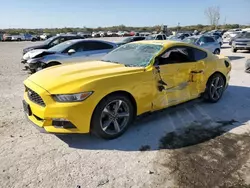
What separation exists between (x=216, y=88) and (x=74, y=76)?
367cm

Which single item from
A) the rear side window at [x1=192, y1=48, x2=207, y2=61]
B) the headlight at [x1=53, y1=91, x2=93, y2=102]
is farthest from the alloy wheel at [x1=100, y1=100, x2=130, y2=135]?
the rear side window at [x1=192, y1=48, x2=207, y2=61]

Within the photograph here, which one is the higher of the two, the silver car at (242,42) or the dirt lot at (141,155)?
the silver car at (242,42)

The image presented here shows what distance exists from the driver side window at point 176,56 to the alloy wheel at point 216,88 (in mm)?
1096

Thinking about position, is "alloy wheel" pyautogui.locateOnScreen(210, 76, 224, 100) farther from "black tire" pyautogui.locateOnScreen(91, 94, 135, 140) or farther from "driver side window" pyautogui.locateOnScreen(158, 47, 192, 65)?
"black tire" pyautogui.locateOnScreen(91, 94, 135, 140)

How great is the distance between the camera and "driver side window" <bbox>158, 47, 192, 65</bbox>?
464 centimetres

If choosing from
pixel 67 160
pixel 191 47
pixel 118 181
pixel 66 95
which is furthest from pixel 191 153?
pixel 191 47

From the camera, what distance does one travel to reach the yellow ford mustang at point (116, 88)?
11.6ft

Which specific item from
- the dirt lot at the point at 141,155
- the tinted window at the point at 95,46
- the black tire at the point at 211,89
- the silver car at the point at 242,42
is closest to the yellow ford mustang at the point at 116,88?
the black tire at the point at 211,89

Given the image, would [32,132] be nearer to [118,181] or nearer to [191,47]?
[118,181]

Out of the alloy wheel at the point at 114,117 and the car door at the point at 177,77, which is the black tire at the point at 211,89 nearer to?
the car door at the point at 177,77

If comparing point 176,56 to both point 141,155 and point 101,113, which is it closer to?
point 101,113

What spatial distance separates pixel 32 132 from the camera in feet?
14.0

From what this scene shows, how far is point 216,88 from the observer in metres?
5.96

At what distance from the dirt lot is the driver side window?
3.69 feet
